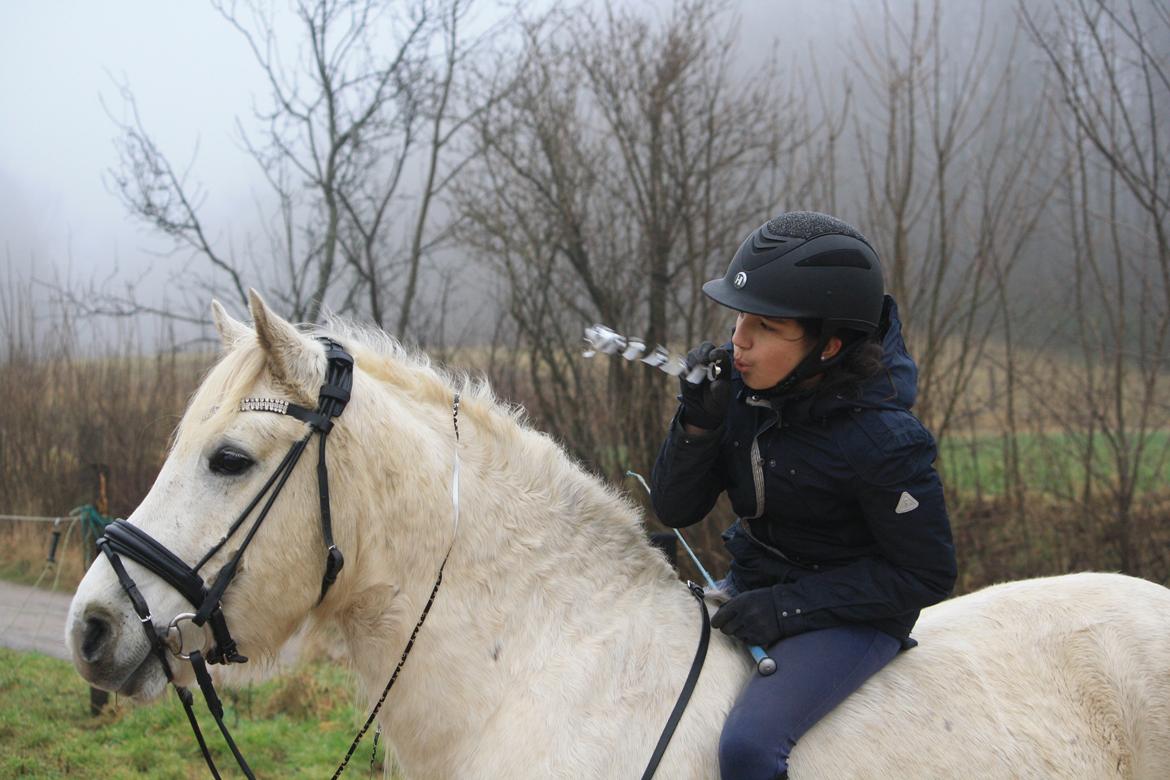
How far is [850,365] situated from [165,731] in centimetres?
510

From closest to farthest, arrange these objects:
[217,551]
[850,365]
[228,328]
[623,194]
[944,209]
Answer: [217,551], [850,365], [228,328], [944,209], [623,194]

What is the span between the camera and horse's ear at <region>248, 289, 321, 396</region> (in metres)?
2.09

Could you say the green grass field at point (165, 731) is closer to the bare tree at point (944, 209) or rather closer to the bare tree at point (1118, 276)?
the bare tree at point (944, 209)

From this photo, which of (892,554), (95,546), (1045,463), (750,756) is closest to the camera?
(750,756)

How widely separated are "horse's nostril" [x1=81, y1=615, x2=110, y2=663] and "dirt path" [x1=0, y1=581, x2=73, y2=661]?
5817 mm

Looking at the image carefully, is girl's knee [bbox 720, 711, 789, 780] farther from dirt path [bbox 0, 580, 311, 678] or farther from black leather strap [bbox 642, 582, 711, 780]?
dirt path [bbox 0, 580, 311, 678]

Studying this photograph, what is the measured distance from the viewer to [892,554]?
6.93 ft

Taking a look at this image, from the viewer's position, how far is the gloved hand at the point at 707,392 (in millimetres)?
2141

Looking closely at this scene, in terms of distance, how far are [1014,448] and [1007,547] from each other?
2.64 feet

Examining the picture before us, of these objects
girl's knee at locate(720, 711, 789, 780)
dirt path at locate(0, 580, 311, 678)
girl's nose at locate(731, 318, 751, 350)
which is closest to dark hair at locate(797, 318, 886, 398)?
girl's nose at locate(731, 318, 751, 350)

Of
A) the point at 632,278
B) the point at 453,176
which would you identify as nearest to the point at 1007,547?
the point at 632,278

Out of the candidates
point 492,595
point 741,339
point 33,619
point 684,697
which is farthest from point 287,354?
point 33,619

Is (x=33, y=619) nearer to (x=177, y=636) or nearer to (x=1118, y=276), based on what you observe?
(x=177, y=636)

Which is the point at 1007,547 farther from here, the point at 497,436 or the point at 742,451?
the point at 497,436
